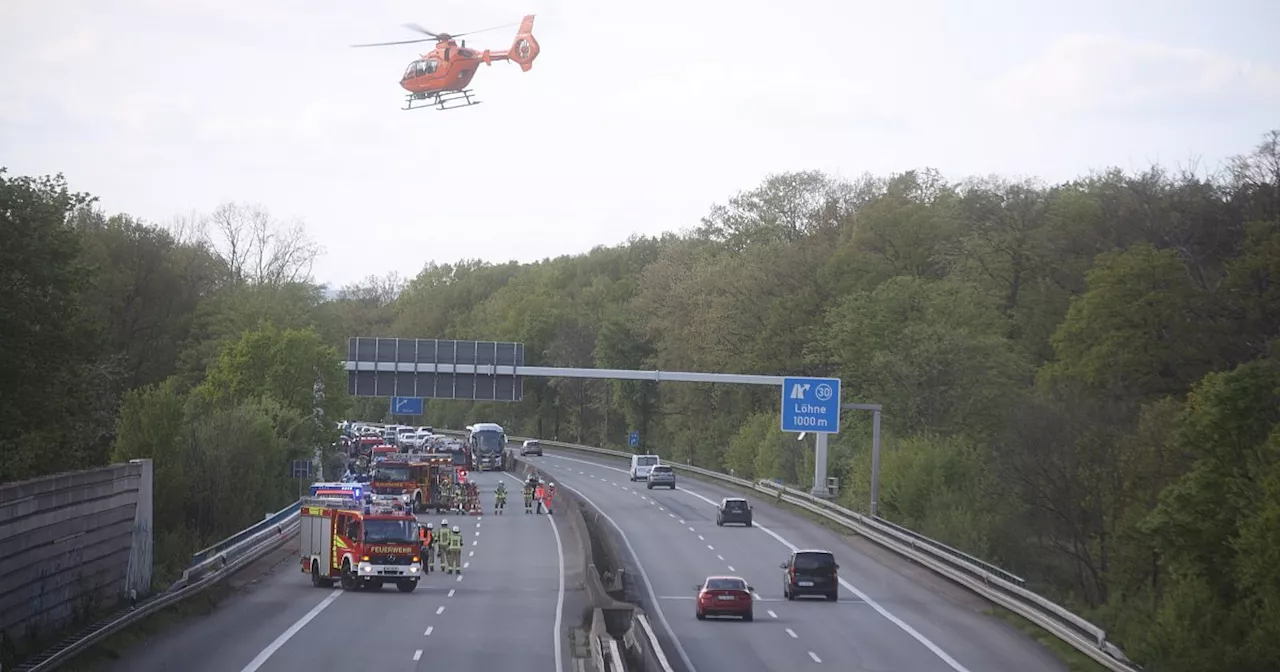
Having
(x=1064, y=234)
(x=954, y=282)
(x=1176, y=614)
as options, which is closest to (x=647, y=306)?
(x=954, y=282)

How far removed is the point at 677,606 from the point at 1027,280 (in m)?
49.0

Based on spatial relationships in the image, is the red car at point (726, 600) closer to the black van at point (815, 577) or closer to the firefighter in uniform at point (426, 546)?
the black van at point (815, 577)

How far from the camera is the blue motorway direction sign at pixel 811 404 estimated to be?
6794 cm

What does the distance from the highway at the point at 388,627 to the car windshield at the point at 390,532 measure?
1499 mm

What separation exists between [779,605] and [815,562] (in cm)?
176

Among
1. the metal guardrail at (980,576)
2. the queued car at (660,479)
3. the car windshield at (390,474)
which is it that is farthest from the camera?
the queued car at (660,479)

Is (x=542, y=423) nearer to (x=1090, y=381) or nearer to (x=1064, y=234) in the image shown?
(x=1064, y=234)

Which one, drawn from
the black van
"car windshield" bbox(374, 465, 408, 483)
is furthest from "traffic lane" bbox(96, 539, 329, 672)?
"car windshield" bbox(374, 465, 408, 483)

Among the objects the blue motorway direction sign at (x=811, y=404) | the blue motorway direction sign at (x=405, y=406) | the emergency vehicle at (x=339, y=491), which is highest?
the blue motorway direction sign at (x=811, y=404)

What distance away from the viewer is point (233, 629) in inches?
1346

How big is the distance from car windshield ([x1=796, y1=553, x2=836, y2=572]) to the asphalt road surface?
38.1 inches

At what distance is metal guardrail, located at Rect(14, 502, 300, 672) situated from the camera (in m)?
26.4

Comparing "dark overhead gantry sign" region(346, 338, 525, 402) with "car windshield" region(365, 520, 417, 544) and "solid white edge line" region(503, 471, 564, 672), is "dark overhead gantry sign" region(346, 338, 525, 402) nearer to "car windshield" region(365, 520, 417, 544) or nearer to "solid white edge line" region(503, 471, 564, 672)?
"solid white edge line" region(503, 471, 564, 672)

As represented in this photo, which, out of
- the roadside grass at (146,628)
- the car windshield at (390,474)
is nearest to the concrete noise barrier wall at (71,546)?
the roadside grass at (146,628)
